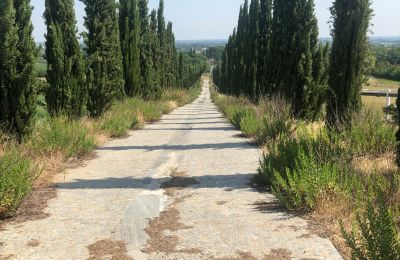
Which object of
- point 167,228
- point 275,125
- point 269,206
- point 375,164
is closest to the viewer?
point 167,228

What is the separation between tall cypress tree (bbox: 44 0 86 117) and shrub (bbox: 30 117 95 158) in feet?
6.51

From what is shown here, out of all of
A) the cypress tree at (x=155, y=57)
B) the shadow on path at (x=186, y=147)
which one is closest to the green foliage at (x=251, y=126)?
the shadow on path at (x=186, y=147)

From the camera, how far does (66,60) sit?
1295 centimetres

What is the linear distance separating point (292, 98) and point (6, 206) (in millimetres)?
12752

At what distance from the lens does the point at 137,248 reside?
4.82 metres

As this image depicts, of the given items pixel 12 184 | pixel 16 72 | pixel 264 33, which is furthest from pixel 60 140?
pixel 264 33

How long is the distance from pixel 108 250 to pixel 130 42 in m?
19.8

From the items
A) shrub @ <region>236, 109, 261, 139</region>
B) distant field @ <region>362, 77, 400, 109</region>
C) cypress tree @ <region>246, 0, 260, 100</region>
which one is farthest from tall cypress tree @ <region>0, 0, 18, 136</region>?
cypress tree @ <region>246, 0, 260, 100</region>

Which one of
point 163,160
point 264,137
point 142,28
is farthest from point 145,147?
point 142,28

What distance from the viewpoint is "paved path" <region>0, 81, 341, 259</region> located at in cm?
474

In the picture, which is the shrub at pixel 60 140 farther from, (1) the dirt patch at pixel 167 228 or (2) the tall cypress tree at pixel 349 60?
(2) the tall cypress tree at pixel 349 60

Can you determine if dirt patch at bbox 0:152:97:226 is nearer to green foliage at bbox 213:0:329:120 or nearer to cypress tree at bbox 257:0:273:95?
green foliage at bbox 213:0:329:120

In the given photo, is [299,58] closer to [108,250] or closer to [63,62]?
[63,62]

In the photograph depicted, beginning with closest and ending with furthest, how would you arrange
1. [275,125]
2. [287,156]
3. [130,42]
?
1. [287,156]
2. [275,125]
3. [130,42]
